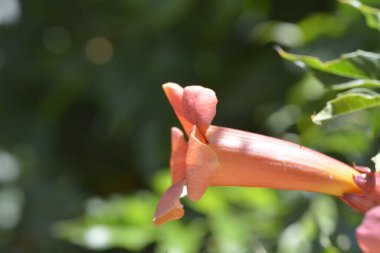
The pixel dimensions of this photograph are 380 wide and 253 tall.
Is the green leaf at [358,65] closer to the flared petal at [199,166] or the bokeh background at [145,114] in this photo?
the bokeh background at [145,114]

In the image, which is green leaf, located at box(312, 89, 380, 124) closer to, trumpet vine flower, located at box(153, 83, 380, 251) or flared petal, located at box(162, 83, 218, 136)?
trumpet vine flower, located at box(153, 83, 380, 251)

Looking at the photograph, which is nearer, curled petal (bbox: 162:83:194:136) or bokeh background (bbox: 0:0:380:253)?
curled petal (bbox: 162:83:194:136)

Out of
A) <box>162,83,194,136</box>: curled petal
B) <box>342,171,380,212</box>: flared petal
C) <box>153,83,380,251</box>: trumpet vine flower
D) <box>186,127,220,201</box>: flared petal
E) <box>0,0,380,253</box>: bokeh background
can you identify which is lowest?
<box>0,0,380,253</box>: bokeh background

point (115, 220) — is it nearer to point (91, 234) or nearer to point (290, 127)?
point (91, 234)

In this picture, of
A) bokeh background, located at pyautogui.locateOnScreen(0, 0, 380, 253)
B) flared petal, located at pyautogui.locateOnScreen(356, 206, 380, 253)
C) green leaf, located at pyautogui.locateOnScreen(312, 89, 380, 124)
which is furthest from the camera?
bokeh background, located at pyautogui.locateOnScreen(0, 0, 380, 253)

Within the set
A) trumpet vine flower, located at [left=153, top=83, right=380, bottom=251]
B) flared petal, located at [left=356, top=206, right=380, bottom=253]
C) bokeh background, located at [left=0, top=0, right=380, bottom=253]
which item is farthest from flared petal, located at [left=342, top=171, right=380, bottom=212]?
bokeh background, located at [left=0, top=0, right=380, bottom=253]

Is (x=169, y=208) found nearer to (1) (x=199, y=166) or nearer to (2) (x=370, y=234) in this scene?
(1) (x=199, y=166)
